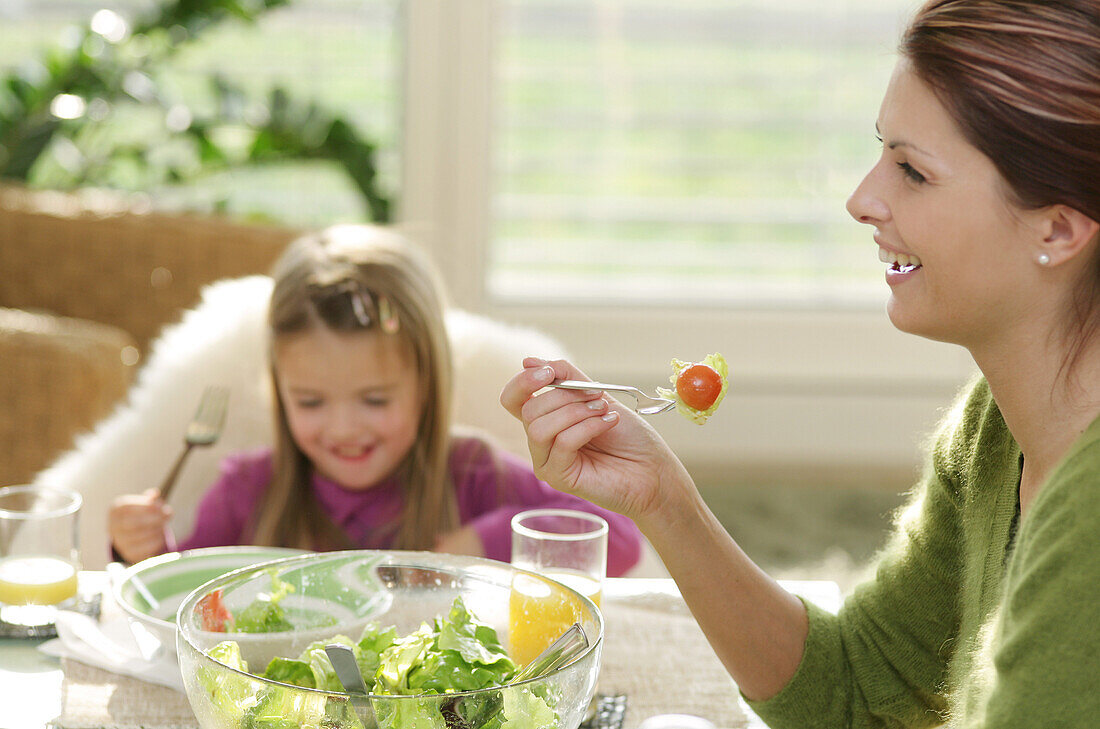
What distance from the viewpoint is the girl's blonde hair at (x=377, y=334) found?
6.17 ft

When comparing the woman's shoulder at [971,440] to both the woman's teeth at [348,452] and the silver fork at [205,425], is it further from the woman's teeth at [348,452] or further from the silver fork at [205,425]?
the silver fork at [205,425]

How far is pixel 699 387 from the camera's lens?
109cm

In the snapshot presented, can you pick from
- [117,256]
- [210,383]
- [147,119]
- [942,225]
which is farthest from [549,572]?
[147,119]

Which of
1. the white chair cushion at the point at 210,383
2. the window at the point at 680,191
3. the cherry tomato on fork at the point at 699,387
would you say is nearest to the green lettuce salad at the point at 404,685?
the cherry tomato on fork at the point at 699,387

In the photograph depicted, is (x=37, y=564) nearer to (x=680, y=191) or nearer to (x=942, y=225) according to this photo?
(x=942, y=225)

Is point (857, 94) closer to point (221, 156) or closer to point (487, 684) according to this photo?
point (221, 156)

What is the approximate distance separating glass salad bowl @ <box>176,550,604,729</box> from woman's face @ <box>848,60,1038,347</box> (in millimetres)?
379

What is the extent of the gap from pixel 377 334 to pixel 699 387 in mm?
880

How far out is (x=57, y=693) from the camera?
1.12 metres

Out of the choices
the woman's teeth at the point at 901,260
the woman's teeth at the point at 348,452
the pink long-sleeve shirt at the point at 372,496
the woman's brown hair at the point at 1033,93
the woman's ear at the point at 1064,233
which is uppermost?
the woman's brown hair at the point at 1033,93

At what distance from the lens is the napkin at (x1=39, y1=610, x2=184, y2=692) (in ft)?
3.77

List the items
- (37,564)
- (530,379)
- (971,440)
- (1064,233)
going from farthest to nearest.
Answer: (37,564), (971,440), (530,379), (1064,233)

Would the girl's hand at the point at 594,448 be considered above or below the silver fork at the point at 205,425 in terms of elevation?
above

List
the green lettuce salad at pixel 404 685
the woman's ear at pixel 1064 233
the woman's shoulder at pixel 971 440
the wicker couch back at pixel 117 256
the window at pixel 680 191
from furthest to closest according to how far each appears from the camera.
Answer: the window at pixel 680 191, the wicker couch back at pixel 117 256, the woman's shoulder at pixel 971 440, the woman's ear at pixel 1064 233, the green lettuce salad at pixel 404 685
